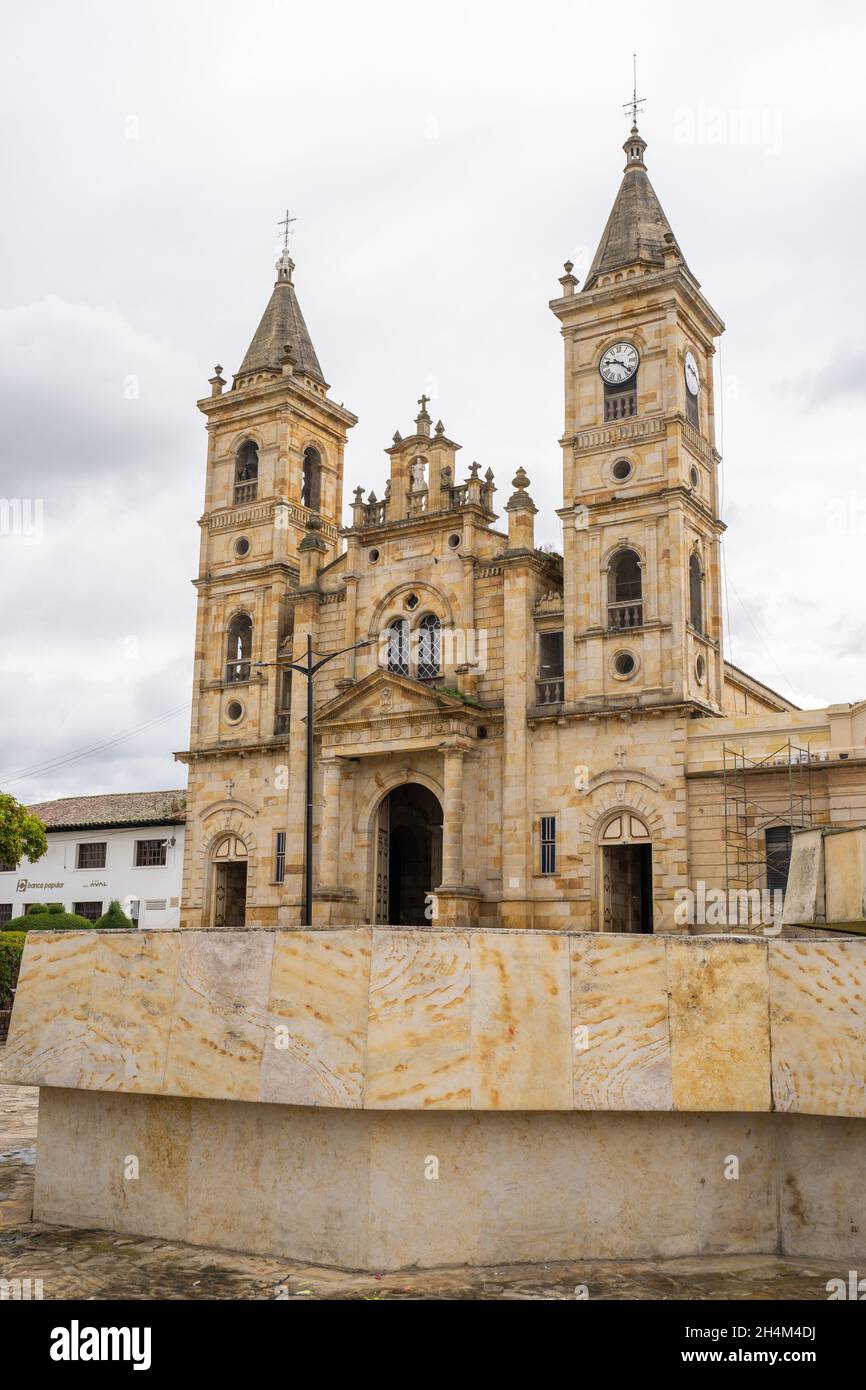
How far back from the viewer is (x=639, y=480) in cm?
3241

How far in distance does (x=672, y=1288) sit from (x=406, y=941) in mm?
2953

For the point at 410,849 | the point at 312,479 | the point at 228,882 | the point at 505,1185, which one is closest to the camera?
the point at 505,1185

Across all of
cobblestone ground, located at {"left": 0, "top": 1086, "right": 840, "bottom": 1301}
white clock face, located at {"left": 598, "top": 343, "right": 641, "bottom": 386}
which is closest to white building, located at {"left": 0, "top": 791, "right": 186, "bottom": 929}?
white clock face, located at {"left": 598, "top": 343, "right": 641, "bottom": 386}

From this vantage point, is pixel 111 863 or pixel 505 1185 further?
pixel 111 863

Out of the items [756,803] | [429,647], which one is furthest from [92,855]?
[756,803]

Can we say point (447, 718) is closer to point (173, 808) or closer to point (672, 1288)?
point (173, 808)

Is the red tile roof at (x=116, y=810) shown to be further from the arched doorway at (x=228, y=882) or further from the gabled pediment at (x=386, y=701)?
the gabled pediment at (x=386, y=701)

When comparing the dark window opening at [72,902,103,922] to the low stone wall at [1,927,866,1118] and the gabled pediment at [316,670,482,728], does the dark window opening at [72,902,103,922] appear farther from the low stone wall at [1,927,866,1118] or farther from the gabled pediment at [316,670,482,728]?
the low stone wall at [1,927,866,1118]

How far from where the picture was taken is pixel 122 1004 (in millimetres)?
10266

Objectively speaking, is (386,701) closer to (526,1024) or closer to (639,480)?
(639,480)

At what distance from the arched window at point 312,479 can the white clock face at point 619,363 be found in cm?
1156

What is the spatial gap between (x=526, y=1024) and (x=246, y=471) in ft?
112

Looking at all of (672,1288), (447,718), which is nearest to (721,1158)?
(672,1288)

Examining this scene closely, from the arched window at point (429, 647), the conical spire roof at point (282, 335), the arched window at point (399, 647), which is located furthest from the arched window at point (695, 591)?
the conical spire roof at point (282, 335)
